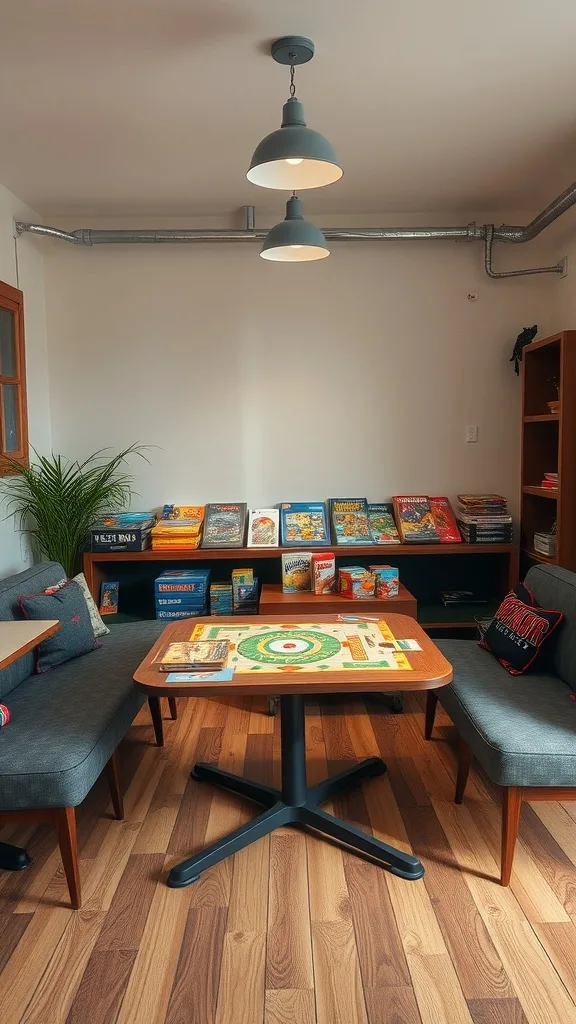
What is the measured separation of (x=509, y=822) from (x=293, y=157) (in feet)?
6.72

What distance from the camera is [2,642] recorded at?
226cm

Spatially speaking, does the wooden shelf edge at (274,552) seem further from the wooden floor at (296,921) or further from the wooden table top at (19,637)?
the wooden table top at (19,637)

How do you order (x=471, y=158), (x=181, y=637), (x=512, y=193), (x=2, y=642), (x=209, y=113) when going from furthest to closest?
1. (x=512, y=193)
2. (x=471, y=158)
3. (x=209, y=113)
4. (x=181, y=637)
5. (x=2, y=642)

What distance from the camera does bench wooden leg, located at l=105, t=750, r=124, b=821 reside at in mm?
2625

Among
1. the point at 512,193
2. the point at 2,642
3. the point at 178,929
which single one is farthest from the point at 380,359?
the point at 178,929

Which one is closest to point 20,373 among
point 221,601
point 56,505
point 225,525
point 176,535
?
point 56,505

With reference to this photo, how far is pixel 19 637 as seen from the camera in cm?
231

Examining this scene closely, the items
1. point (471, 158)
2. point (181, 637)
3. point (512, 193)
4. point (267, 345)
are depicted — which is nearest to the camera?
point (181, 637)

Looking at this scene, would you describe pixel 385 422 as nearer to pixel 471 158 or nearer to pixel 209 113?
pixel 471 158

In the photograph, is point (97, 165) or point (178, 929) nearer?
point (178, 929)

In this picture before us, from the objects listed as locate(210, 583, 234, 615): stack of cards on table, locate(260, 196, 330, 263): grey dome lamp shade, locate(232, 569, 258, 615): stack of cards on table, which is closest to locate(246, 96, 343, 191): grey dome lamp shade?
locate(260, 196, 330, 263): grey dome lamp shade

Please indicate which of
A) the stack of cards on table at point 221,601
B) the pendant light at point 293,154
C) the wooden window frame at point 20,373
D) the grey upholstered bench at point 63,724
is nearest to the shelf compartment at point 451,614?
the stack of cards on table at point 221,601

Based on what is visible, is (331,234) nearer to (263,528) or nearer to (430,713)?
(263,528)

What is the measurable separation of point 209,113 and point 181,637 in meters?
2.09
